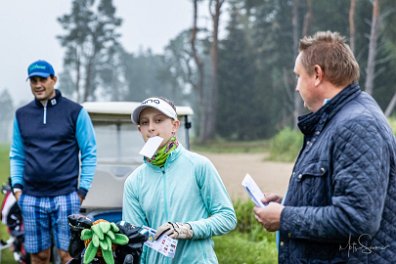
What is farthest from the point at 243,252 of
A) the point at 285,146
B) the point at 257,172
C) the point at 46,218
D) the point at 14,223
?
the point at 285,146

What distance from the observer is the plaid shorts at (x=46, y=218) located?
11.3 ft

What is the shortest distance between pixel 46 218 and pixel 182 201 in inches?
64.9

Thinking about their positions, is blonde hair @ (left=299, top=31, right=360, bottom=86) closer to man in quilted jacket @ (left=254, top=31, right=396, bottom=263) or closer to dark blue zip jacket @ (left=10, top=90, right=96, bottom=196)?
man in quilted jacket @ (left=254, top=31, right=396, bottom=263)

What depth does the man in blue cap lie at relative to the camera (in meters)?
3.44

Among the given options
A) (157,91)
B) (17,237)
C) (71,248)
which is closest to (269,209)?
(71,248)

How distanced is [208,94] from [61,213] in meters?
24.1

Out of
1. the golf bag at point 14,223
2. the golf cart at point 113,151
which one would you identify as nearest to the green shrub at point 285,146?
the golf cart at point 113,151

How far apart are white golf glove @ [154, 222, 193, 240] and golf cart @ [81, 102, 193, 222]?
97.0 inches

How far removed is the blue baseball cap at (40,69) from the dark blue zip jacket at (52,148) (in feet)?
0.56

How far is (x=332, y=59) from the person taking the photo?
1.59 m

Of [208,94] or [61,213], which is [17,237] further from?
[208,94]

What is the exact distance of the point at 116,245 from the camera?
6.23ft

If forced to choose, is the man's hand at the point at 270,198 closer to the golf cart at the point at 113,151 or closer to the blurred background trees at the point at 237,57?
the golf cart at the point at 113,151

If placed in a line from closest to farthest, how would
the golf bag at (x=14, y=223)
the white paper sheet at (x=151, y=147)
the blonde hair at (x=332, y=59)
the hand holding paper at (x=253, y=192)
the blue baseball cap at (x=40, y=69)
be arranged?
the blonde hair at (x=332, y=59) → the hand holding paper at (x=253, y=192) → the white paper sheet at (x=151, y=147) → the blue baseball cap at (x=40, y=69) → the golf bag at (x=14, y=223)
